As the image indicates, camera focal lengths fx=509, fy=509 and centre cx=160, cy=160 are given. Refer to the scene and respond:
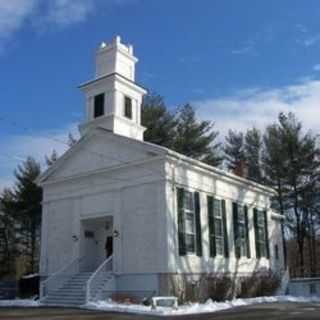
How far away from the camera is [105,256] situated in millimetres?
22812

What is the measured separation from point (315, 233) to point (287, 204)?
12.1 feet

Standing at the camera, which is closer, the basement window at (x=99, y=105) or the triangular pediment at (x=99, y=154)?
the triangular pediment at (x=99, y=154)

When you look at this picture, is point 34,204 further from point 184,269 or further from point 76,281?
point 184,269

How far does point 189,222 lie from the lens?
2103 cm

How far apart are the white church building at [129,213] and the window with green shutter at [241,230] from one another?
5 centimetres

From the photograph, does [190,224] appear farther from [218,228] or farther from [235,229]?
[235,229]

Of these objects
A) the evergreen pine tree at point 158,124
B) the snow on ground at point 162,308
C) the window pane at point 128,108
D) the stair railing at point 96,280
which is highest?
the evergreen pine tree at point 158,124

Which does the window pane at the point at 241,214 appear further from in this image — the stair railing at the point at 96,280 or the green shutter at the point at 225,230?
the stair railing at the point at 96,280

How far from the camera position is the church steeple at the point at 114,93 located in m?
24.3

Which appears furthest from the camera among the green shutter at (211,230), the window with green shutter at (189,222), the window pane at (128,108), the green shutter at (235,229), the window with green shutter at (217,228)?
the window pane at (128,108)

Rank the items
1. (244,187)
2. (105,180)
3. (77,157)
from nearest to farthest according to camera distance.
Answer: (105,180), (77,157), (244,187)

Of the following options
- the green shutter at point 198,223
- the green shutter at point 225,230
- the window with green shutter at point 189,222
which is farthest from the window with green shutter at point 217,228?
the window with green shutter at point 189,222

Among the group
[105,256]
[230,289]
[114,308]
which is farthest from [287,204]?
[114,308]

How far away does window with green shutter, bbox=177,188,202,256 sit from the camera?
20312 mm
